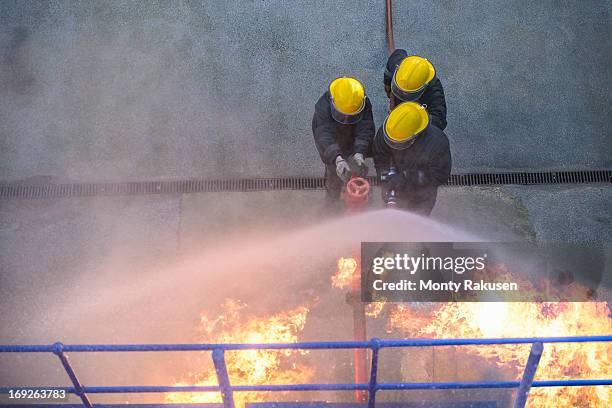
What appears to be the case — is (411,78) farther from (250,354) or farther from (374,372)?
(250,354)

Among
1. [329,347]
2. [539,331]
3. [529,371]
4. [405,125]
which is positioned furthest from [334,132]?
[539,331]

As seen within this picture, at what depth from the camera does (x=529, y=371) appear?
2.97 m

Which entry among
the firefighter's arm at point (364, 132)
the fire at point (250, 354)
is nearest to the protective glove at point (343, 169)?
the firefighter's arm at point (364, 132)

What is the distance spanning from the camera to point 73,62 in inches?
241

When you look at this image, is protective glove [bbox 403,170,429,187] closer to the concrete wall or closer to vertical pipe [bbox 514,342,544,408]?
the concrete wall

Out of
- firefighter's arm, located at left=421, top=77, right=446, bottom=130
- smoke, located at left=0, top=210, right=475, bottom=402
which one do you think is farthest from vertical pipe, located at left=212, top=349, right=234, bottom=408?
firefighter's arm, located at left=421, top=77, right=446, bottom=130

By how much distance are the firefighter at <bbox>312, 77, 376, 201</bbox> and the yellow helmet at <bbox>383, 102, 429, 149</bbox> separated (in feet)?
1.05

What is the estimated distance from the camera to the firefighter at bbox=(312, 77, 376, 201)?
13.6 feet

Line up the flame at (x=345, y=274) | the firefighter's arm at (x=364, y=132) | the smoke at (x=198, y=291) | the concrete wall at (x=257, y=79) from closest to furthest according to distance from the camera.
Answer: the firefighter's arm at (x=364, y=132) < the smoke at (x=198, y=291) < the flame at (x=345, y=274) < the concrete wall at (x=257, y=79)

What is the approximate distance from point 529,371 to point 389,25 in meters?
4.49

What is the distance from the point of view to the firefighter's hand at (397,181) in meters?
4.34

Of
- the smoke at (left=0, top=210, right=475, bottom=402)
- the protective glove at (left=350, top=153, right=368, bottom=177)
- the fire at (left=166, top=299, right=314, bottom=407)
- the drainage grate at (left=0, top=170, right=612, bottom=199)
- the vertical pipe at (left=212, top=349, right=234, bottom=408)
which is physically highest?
the drainage grate at (left=0, top=170, right=612, bottom=199)

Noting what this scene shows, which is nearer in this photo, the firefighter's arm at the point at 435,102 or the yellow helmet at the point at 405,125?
the yellow helmet at the point at 405,125

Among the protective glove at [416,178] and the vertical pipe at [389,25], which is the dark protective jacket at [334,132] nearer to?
the protective glove at [416,178]
